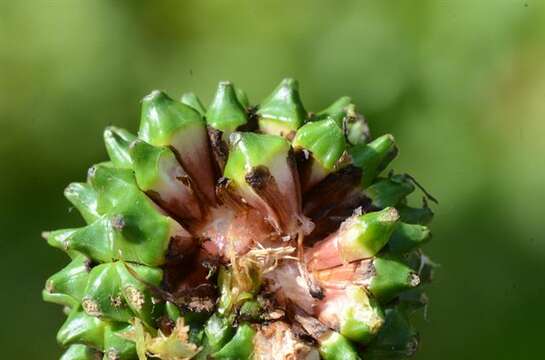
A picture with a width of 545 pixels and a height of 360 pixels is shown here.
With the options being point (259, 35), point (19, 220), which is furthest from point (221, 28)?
point (19, 220)

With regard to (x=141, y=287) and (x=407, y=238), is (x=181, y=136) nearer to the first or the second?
(x=141, y=287)

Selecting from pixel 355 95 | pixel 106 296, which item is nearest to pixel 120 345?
pixel 106 296

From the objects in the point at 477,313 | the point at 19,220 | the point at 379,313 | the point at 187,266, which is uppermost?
the point at 187,266

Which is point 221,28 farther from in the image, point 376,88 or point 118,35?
point 376,88

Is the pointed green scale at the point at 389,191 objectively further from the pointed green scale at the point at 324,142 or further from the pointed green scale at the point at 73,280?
the pointed green scale at the point at 73,280

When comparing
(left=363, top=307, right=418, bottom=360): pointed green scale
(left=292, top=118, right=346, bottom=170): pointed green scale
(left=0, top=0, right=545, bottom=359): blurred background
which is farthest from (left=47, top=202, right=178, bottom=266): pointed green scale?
(left=0, top=0, right=545, bottom=359): blurred background

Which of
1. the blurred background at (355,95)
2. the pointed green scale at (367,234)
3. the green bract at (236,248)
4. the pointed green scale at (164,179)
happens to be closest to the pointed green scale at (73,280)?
the green bract at (236,248)
